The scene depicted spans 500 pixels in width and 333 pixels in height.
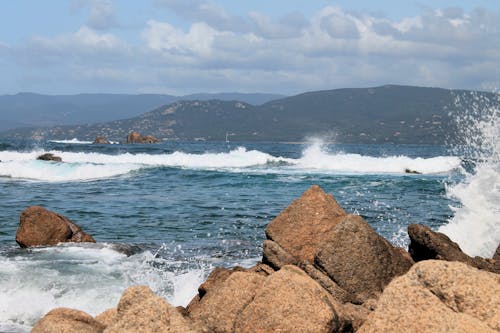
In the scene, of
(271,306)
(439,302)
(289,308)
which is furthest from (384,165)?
(439,302)

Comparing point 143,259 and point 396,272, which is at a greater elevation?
point 396,272

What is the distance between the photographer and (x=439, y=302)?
4.95 m

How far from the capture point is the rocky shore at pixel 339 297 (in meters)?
4.93

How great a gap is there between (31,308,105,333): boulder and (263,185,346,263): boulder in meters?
4.48

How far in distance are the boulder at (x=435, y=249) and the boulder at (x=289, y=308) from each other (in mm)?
4056

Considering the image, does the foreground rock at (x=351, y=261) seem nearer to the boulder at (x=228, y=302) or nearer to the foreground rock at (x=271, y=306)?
the boulder at (x=228, y=302)

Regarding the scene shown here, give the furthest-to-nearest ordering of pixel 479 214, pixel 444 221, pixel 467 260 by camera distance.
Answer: pixel 444 221, pixel 479 214, pixel 467 260

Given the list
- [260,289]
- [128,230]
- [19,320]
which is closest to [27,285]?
[19,320]

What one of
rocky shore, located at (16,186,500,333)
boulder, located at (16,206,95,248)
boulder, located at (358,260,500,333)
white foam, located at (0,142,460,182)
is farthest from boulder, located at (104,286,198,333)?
white foam, located at (0,142,460,182)

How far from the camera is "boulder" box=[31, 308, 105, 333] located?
560 centimetres

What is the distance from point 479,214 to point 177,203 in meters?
11.3

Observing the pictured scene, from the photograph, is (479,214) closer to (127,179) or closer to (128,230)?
(128,230)

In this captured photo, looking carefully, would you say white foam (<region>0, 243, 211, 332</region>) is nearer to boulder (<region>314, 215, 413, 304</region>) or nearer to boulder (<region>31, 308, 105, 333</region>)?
boulder (<region>314, 215, 413, 304</region>)

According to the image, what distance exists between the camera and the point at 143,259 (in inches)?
504
